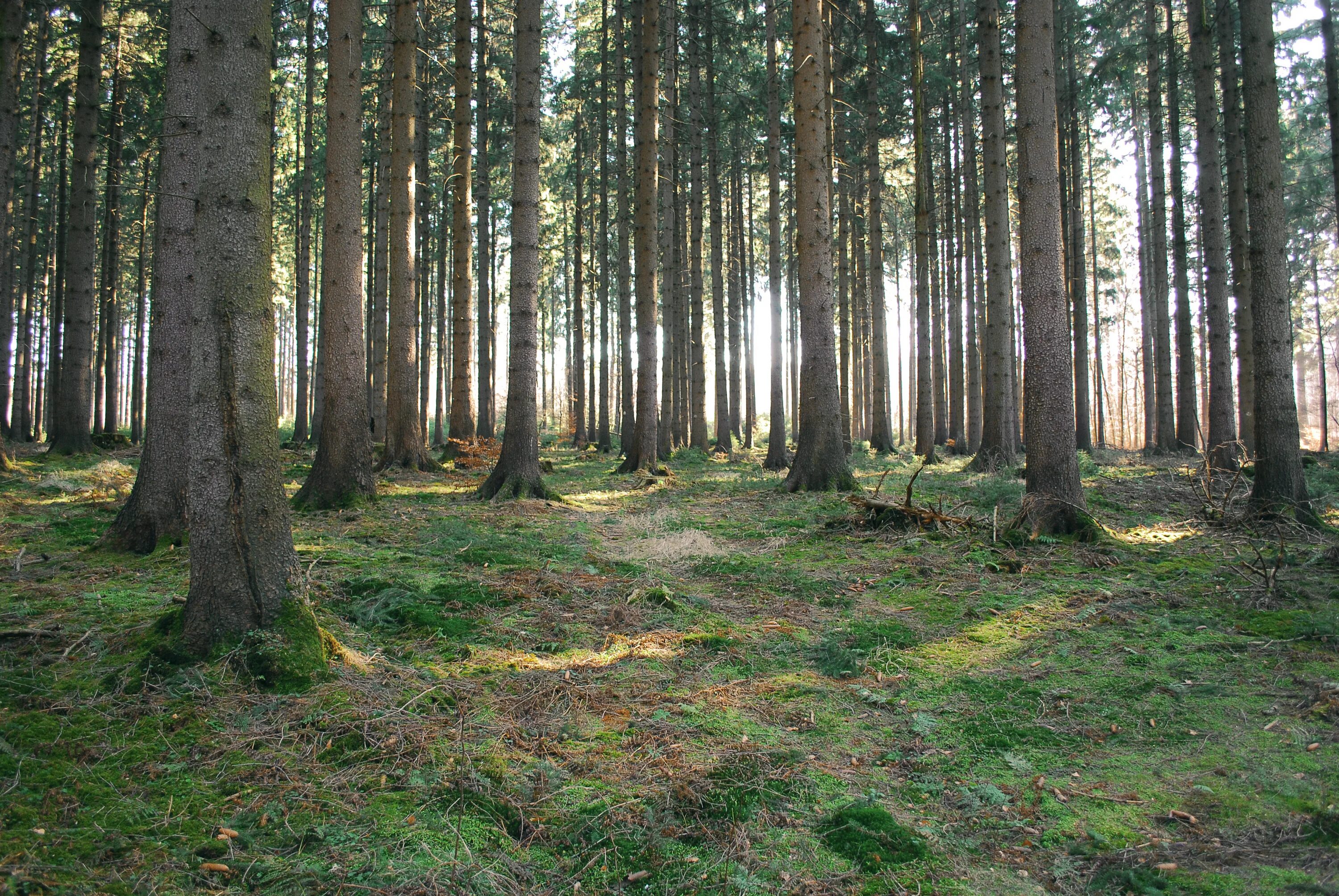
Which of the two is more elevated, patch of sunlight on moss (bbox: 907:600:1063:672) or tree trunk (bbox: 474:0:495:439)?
tree trunk (bbox: 474:0:495:439)

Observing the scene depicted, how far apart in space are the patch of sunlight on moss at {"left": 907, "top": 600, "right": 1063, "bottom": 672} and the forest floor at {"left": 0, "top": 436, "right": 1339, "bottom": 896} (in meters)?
0.03

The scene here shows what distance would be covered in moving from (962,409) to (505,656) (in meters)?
21.1

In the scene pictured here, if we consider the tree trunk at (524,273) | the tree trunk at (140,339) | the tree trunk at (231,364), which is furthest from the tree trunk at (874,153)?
the tree trunk at (140,339)

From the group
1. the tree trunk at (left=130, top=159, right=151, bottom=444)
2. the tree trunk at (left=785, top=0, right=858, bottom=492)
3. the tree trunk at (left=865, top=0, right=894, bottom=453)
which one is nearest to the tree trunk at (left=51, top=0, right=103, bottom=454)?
the tree trunk at (left=130, top=159, right=151, bottom=444)

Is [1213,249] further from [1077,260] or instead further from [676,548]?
[676,548]

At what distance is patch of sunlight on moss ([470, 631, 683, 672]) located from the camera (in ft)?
14.7

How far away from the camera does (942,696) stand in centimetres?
423

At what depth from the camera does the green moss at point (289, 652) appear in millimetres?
3588

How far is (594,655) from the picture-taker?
4766 mm

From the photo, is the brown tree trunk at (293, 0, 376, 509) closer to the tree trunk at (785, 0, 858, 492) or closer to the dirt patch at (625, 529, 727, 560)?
the dirt patch at (625, 529, 727, 560)

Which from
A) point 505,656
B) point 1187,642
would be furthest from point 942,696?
point 505,656

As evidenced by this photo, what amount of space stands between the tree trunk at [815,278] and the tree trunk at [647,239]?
3.56 m

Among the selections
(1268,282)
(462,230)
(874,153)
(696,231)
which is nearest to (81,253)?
(462,230)

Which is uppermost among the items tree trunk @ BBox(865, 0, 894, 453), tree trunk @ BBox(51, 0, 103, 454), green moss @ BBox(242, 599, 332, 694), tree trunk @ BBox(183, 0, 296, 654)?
tree trunk @ BBox(865, 0, 894, 453)
